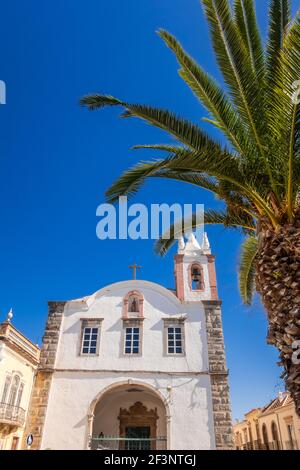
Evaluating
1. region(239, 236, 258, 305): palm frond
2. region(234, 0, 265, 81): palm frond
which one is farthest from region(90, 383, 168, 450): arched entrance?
region(234, 0, 265, 81): palm frond

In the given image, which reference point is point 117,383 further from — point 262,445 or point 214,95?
point 262,445

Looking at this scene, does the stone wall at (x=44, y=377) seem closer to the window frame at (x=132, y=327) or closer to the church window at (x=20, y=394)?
the church window at (x=20, y=394)

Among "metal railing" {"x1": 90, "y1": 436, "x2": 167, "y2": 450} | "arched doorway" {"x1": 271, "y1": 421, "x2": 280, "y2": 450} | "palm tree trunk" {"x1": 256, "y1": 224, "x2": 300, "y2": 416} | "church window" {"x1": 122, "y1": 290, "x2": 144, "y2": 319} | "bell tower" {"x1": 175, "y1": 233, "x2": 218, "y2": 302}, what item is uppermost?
"bell tower" {"x1": 175, "y1": 233, "x2": 218, "y2": 302}

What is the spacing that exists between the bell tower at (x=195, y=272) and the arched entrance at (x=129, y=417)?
5.68 meters

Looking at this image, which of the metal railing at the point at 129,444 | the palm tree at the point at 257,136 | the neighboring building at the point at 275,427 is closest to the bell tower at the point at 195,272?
the metal railing at the point at 129,444

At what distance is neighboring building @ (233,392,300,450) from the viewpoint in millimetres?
25627

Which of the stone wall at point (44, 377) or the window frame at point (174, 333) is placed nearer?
the stone wall at point (44, 377)

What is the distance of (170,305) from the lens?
18.3 meters

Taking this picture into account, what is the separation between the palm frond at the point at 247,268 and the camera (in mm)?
9680

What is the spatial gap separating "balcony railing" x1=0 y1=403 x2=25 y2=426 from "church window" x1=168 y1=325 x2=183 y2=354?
7.69m

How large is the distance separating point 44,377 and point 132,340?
4549 mm

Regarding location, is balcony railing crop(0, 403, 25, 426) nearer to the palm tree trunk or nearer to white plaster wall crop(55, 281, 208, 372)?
white plaster wall crop(55, 281, 208, 372)

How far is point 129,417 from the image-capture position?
57.8ft
